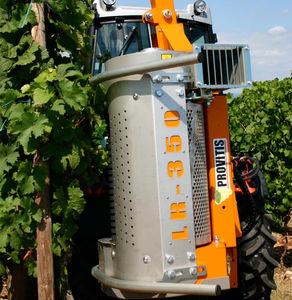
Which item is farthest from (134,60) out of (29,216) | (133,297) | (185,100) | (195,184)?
(133,297)

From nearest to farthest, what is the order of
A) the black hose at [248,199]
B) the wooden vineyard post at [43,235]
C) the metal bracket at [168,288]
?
the metal bracket at [168,288] → the wooden vineyard post at [43,235] → the black hose at [248,199]

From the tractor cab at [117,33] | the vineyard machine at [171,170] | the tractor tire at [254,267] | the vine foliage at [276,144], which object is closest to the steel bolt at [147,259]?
the vineyard machine at [171,170]

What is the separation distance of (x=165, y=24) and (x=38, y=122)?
1.10m

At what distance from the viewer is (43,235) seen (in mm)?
3186

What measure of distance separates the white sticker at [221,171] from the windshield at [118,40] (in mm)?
1157

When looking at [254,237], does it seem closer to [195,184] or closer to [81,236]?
[195,184]

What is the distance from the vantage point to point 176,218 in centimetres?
294

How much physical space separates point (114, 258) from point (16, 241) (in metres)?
0.59

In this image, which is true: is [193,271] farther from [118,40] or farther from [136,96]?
[118,40]

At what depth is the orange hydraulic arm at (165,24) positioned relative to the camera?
3.35m

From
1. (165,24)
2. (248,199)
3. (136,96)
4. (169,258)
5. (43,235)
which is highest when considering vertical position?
(165,24)

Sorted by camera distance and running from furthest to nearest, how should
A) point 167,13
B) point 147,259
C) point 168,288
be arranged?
point 167,13 → point 147,259 → point 168,288

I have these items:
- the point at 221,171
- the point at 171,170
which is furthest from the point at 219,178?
the point at 171,170

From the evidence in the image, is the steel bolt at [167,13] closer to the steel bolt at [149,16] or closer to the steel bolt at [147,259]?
the steel bolt at [149,16]
